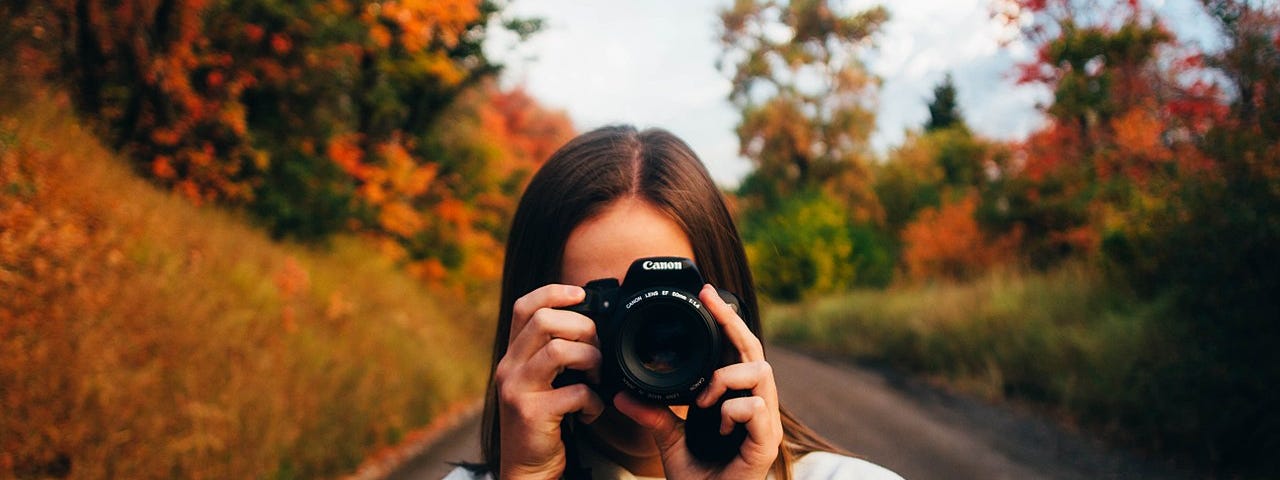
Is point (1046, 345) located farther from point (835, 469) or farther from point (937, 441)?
point (835, 469)

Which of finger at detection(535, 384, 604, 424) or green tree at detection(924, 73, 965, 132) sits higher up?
green tree at detection(924, 73, 965, 132)

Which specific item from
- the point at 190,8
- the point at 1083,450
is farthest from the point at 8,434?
the point at 1083,450

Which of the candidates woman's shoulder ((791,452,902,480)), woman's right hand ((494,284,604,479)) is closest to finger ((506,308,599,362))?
woman's right hand ((494,284,604,479))

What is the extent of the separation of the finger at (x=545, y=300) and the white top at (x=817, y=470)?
0.29 meters

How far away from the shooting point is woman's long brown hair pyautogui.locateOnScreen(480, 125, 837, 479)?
1471 mm

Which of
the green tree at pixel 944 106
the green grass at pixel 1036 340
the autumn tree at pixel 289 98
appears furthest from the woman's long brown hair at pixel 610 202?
the green tree at pixel 944 106

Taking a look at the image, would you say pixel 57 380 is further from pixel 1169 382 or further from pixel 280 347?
pixel 1169 382

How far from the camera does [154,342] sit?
14.1ft

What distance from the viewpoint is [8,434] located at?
317 cm

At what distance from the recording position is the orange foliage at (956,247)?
52.4 ft

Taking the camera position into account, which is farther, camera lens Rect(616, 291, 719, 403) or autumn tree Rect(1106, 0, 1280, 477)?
autumn tree Rect(1106, 0, 1280, 477)

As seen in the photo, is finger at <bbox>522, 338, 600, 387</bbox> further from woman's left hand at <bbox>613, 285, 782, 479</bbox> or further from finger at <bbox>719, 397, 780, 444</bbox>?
finger at <bbox>719, 397, 780, 444</bbox>

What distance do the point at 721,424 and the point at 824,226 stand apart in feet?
81.5

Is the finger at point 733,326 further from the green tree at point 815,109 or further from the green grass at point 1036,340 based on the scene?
the green tree at point 815,109
